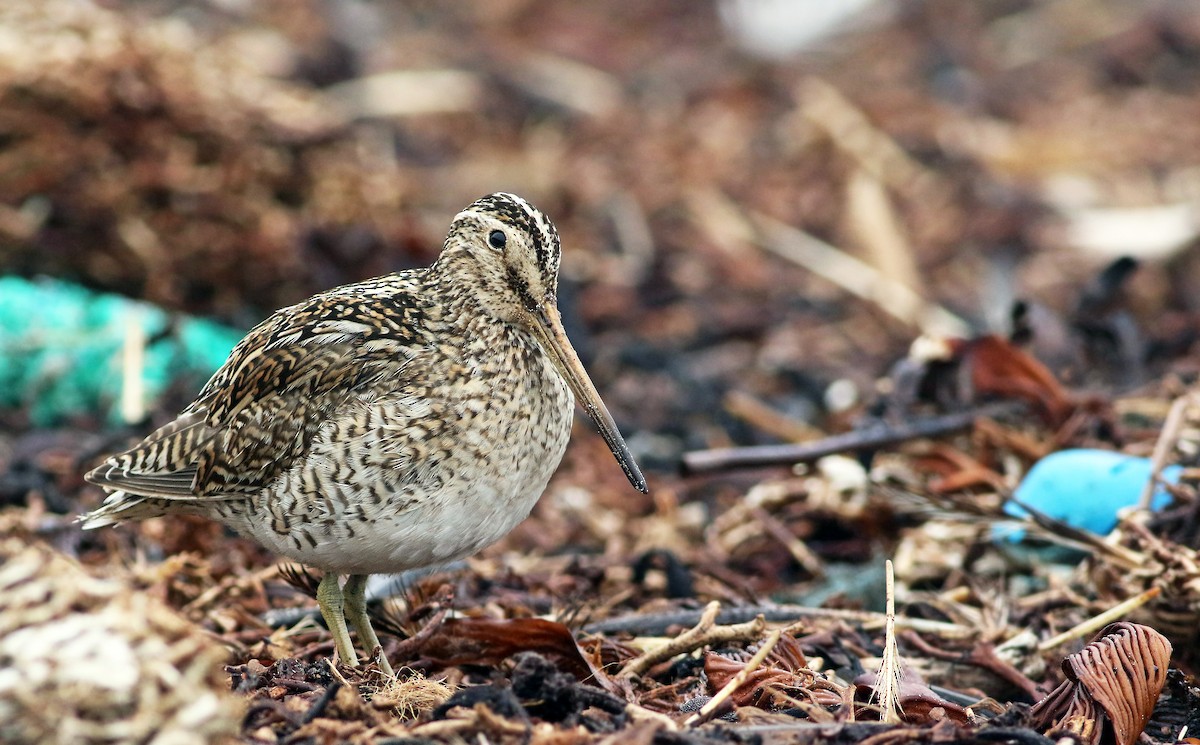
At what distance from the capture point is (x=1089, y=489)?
198 inches

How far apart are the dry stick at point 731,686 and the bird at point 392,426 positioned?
0.69 meters

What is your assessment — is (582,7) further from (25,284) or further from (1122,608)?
(1122,608)

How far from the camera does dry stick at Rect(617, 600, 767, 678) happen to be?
4094 millimetres

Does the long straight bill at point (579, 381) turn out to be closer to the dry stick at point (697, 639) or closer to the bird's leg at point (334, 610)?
the dry stick at point (697, 639)

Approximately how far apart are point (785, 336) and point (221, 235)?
321 cm

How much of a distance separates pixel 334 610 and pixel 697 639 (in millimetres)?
1093

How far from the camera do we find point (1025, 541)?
5195 millimetres

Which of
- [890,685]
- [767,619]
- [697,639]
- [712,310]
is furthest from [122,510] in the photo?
[712,310]

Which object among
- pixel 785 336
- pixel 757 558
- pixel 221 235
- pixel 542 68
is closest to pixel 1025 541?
pixel 757 558

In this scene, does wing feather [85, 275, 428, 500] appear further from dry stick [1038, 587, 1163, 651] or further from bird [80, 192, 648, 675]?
dry stick [1038, 587, 1163, 651]

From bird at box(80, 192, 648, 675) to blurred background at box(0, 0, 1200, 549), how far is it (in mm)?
1567

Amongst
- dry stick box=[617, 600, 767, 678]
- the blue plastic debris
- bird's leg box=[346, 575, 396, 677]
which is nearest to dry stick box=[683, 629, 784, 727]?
dry stick box=[617, 600, 767, 678]

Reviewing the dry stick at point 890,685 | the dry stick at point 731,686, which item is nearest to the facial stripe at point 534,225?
the dry stick at point 731,686

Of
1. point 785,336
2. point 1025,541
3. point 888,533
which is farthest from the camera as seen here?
point 785,336
